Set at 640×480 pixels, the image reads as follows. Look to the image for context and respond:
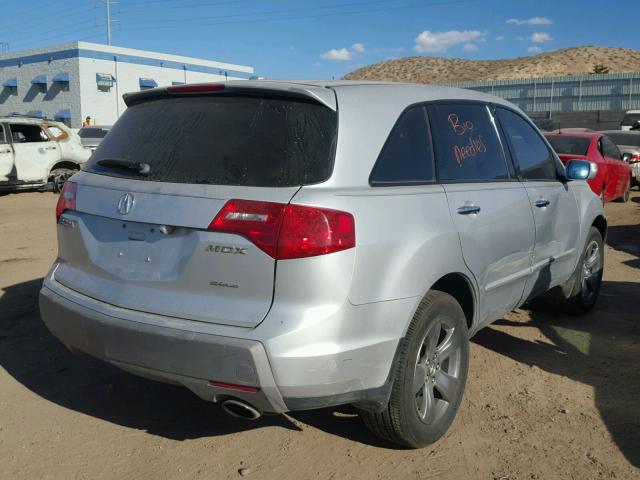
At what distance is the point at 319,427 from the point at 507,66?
89.5 m

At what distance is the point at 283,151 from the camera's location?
287 centimetres

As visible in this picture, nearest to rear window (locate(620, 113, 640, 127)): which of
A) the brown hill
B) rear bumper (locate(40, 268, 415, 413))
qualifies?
rear bumper (locate(40, 268, 415, 413))

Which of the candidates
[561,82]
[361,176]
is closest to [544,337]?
[361,176]

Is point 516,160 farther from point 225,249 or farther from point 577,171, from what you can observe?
point 225,249

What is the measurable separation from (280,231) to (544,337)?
328 centimetres

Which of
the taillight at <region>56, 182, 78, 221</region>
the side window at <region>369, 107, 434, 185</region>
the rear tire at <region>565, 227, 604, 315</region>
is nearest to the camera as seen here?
the side window at <region>369, 107, 434, 185</region>

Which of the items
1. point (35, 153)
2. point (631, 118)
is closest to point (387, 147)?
point (35, 153)

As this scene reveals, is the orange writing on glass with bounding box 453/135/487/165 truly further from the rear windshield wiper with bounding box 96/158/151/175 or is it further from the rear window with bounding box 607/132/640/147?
the rear window with bounding box 607/132/640/147

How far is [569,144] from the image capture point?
Answer: 1154 cm

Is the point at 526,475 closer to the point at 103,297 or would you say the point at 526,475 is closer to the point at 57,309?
the point at 103,297

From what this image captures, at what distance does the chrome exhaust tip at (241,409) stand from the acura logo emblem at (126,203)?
99 cm

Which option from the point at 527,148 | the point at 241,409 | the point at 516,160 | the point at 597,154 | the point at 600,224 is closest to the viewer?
the point at 241,409

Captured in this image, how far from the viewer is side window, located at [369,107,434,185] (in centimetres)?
310

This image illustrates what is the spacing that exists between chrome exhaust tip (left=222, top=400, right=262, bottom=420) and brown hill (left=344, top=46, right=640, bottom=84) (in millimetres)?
79165
